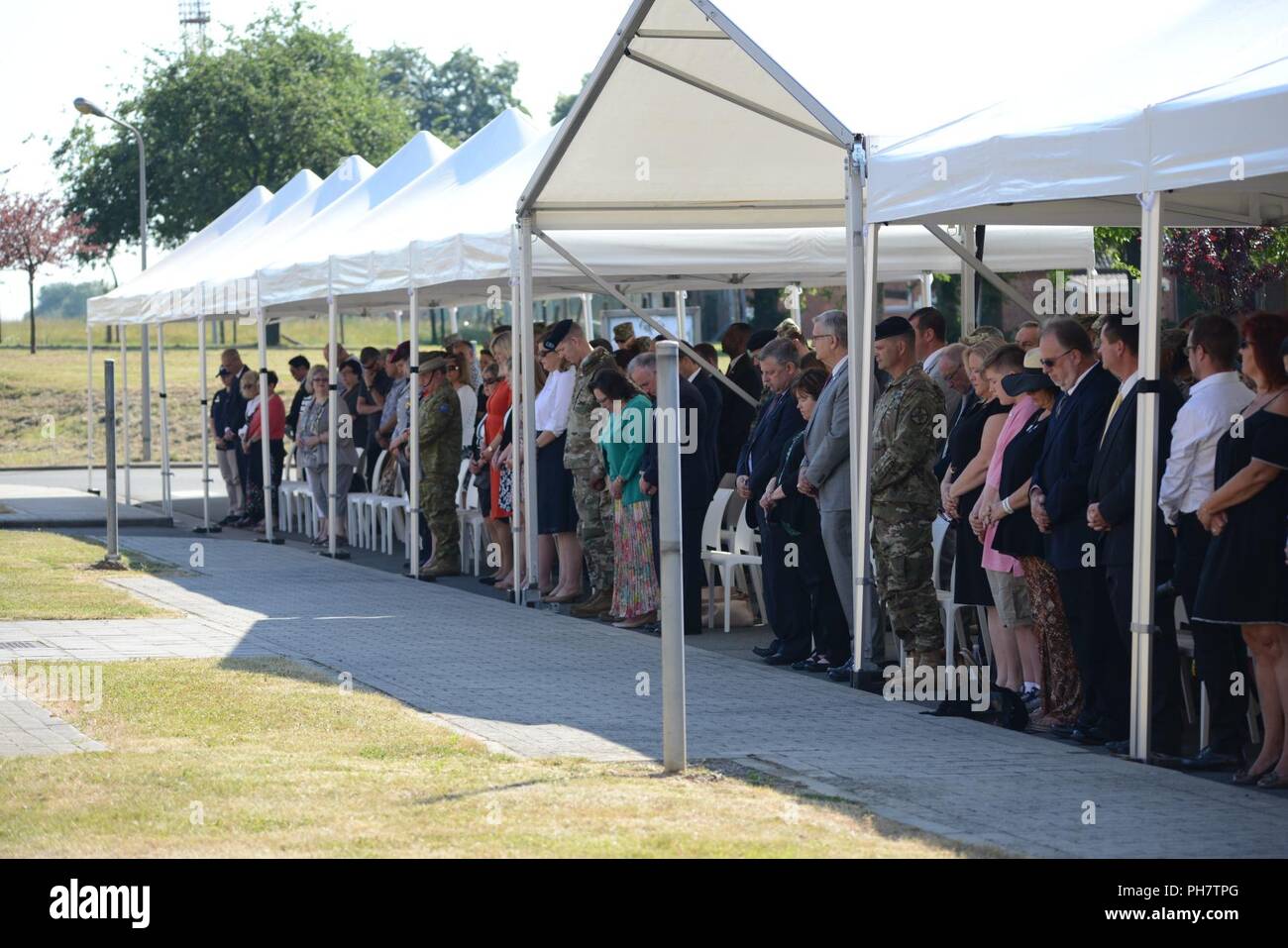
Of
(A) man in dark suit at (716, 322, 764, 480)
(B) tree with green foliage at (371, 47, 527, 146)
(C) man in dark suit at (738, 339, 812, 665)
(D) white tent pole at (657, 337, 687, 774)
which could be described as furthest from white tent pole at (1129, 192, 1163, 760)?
(B) tree with green foliage at (371, 47, 527, 146)

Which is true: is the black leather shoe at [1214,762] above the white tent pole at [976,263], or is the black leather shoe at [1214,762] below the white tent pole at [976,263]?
below

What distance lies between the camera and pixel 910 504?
9.89 m

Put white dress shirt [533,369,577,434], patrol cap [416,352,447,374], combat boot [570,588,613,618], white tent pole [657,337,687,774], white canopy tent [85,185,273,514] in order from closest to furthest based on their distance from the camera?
white tent pole [657,337,687,774] < combat boot [570,588,613,618] < white dress shirt [533,369,577,434] < patrol cap [416,352,447,374] < white canopy tent [85,185,273,514]

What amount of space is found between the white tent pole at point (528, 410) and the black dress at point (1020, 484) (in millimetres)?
5396

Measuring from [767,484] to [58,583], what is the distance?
6.97 meters

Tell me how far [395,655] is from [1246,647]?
215 inches

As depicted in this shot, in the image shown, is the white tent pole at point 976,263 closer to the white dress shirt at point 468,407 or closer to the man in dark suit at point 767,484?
the man in dark suit at point 767,484

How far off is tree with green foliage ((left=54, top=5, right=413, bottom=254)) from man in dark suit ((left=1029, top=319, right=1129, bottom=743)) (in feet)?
168

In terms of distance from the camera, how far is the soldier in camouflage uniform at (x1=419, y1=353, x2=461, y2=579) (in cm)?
1667

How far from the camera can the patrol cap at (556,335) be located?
14242mm

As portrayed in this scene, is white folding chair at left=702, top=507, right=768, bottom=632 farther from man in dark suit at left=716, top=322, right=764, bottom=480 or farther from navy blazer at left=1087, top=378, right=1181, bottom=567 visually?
navy blazer at left=1087, top=378, right=1181, bottom=567

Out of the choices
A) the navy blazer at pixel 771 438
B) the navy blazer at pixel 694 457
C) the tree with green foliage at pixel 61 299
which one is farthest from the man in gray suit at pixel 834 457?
the tree with green foliage at pixel 61 299

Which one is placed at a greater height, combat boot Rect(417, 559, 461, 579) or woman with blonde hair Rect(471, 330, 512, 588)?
woman with blonde hair Rect(471, 330, 512, 588)
